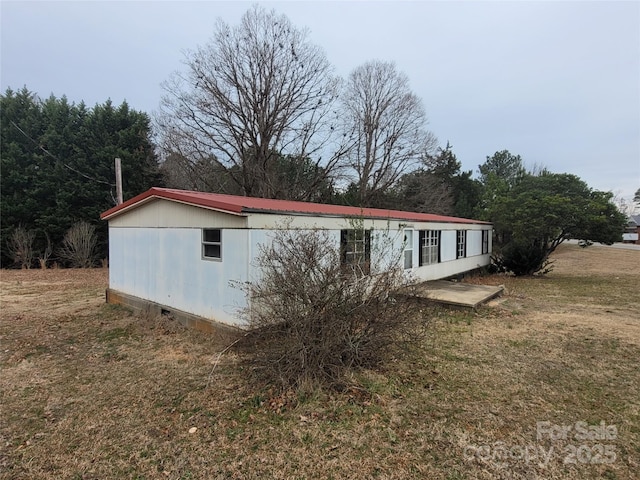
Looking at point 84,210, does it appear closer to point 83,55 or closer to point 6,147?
point 6,147

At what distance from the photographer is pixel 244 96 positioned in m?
18.8

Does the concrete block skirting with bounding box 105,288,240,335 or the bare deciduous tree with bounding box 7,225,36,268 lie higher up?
the bare deciduous tree with bounding box 7,225,36,268

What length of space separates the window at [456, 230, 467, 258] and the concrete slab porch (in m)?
2.91

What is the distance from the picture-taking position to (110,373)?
15.0 ft

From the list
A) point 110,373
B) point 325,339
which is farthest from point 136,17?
point 325,339

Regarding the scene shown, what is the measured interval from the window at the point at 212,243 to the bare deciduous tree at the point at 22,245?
53.6ft

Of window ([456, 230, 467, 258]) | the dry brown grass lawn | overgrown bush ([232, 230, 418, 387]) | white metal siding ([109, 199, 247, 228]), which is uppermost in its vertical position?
white metal siding ([109, 199, 247, 228])

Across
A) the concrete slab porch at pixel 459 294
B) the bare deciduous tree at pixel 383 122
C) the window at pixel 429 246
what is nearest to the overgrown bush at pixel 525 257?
the window at pixel 429 246

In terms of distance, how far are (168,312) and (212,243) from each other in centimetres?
208

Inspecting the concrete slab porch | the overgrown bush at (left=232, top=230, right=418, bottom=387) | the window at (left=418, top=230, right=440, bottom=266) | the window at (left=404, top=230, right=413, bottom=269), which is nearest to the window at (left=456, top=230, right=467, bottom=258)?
the window at (left=418, top=230, right=440, bottom=266)

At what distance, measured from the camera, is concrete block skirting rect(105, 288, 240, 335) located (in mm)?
5738

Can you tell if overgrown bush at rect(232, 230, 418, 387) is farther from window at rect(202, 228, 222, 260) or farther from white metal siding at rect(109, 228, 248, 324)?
window at rect(202, 228, 222, 260)

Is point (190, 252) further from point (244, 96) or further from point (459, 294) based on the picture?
point (244, 96)

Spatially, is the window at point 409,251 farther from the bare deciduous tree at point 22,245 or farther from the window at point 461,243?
the bare deciduous tree at point 22,245
